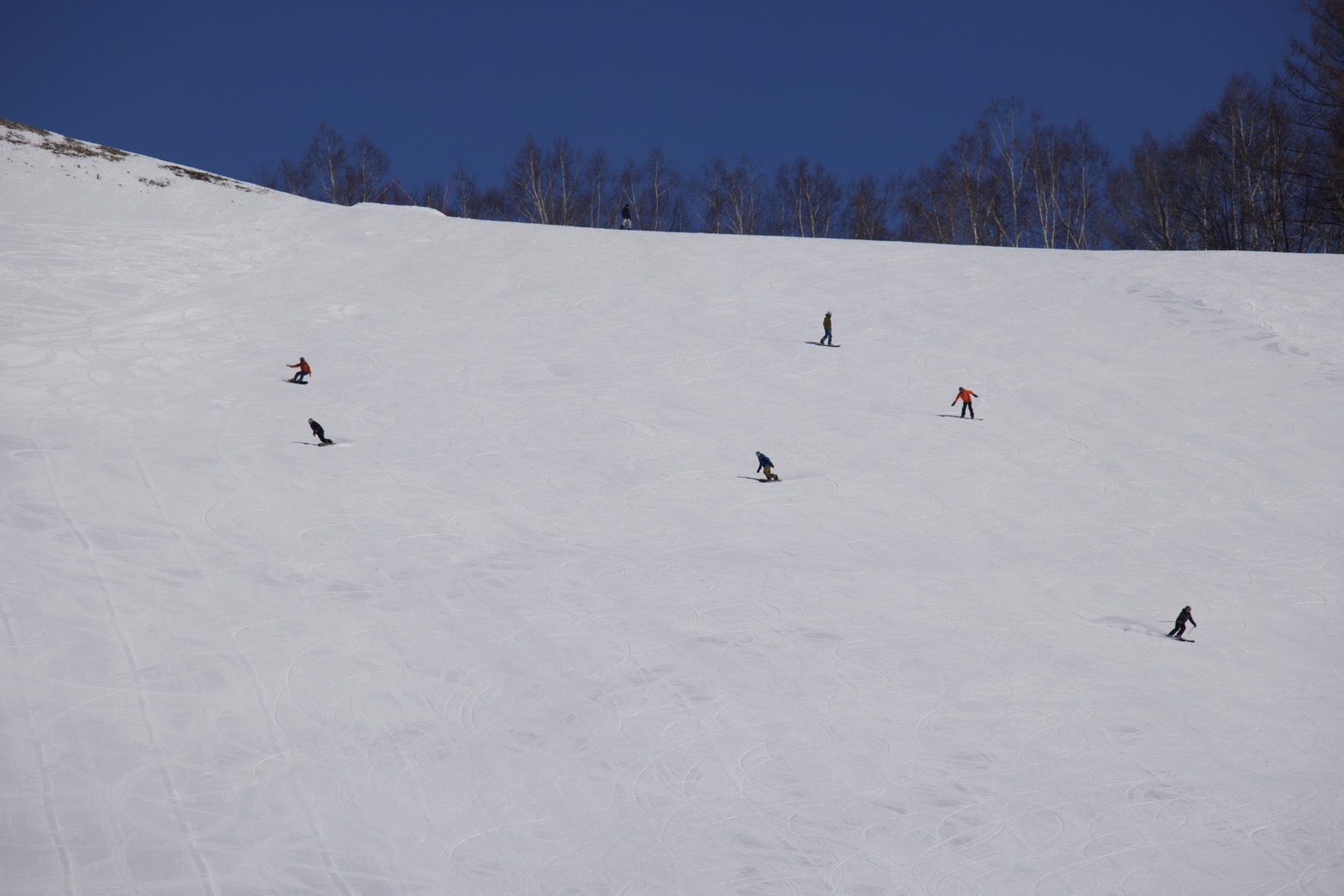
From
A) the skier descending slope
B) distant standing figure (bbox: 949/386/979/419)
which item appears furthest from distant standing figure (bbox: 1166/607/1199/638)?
the skier descending slope

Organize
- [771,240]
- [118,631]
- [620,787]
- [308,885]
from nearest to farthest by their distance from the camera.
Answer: [308,885], [620,787], [118,631], [771,240]

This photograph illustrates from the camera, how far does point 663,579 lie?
13.5 m

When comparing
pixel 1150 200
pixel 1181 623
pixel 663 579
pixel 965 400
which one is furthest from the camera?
pixel 1150 200

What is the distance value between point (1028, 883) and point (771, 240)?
84.5 ft

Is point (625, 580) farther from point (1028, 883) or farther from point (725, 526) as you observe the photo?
point (1028, 883)

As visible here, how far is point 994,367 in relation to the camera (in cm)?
2248

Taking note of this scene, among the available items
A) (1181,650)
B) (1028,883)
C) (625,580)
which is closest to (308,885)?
(1028,883)

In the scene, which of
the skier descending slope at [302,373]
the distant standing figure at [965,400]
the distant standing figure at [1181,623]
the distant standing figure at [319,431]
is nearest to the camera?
the distant standing figure at [1181,623]

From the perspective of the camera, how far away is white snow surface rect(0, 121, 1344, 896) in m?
8.37

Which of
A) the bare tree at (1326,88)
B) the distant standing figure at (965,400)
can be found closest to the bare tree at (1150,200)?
the bare tree at (1326,88)

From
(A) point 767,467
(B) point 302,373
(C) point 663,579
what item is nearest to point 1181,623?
(C) point 663,579

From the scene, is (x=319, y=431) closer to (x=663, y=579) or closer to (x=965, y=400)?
(x=663, y=579)

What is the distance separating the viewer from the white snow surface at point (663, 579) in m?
8.37

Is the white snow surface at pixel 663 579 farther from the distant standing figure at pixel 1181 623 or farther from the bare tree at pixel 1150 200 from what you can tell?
the bare tree at pixel 1150 200
